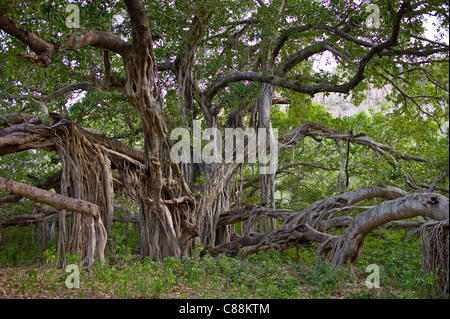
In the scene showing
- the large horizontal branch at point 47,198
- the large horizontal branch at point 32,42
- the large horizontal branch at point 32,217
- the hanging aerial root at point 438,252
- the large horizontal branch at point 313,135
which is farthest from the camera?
the large horizontal branch at point 32,217

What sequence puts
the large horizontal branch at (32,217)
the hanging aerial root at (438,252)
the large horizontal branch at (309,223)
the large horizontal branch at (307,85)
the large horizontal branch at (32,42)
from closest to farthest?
the large horizontal branch at (32,42), the hanging aerial root at (438,252), the large horizontal branch at (307,85), the large horizontal branch at (309,223), the large horizontal branch at (32,217)

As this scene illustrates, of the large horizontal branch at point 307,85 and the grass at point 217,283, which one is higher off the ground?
the large horizontal branch at point 307,85

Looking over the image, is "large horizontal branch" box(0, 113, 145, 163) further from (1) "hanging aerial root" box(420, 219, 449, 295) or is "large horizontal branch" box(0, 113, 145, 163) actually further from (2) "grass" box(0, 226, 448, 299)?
(1) "hanging aerial root" box(420, 219, 449, 295)

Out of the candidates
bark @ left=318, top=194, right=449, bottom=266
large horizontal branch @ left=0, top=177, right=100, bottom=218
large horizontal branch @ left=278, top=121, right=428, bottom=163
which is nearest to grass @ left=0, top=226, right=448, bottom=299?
bark @ left=318, top=194, right=449, bottom=266

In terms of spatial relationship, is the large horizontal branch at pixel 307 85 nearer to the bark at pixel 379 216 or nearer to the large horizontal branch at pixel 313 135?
the large horizontal branch at pixel 313 135

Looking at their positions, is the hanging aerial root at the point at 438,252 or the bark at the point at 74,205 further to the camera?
the bark at the point at 74,205

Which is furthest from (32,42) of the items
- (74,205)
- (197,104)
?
(197,104)

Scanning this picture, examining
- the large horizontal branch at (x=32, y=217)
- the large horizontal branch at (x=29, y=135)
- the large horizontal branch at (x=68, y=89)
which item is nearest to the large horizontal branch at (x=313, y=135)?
the large horizontal branch at (x=29, y=135)

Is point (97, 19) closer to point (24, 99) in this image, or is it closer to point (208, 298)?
point (24, 99)

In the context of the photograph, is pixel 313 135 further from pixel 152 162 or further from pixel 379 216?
pixel 379 216

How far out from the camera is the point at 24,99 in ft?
22.1

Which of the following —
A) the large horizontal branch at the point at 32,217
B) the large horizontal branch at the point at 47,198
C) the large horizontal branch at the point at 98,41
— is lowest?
the large horizontal branch at the point at 32,217

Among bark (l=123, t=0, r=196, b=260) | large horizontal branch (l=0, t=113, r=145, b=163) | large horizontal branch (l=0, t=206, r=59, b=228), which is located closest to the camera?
bark (l=123, t=0, r=196, b=260)

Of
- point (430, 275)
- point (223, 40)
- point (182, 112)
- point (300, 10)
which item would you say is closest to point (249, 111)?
point (223, 40)
